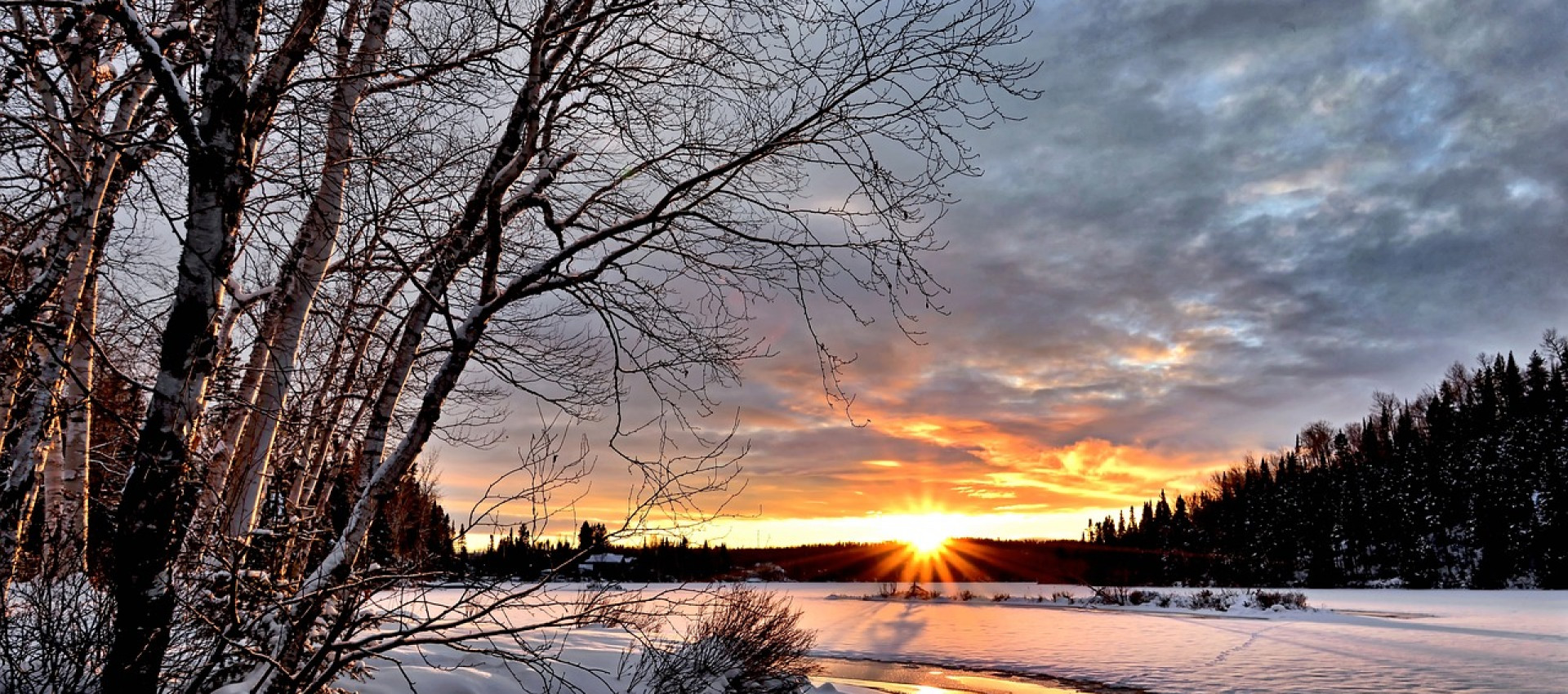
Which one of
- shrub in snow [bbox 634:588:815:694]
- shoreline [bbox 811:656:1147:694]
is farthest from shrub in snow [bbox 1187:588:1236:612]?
shrub in snow [bbox 634:588:815:694]

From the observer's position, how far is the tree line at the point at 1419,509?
241 ft

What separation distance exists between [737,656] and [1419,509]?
91796 millimetres

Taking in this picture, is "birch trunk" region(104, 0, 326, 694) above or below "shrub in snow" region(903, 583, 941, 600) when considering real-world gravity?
above

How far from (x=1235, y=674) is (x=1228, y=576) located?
79251 millimetres

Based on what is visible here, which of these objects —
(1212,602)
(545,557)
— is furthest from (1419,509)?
(545,557)

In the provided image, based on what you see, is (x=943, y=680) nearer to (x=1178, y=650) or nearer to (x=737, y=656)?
(x=737, y=656)

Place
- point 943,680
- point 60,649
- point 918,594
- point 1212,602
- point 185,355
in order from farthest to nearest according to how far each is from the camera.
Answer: point 918,594 < point 1212,602 < point 943,680 < point 60,649 < point 185,355

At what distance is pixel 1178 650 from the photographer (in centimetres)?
2239

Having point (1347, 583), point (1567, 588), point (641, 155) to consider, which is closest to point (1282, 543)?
point (1347, 583)

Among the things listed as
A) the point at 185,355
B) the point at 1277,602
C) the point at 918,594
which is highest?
the point at 185,355

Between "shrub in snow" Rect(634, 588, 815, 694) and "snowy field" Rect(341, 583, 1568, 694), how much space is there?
28.2 inches

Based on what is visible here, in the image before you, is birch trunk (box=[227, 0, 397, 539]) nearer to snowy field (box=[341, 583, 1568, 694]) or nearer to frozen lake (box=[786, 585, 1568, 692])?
snowy field (box=[341, 583, 1568, 694])

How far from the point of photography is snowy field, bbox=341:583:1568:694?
11.5m

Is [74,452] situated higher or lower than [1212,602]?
higher
